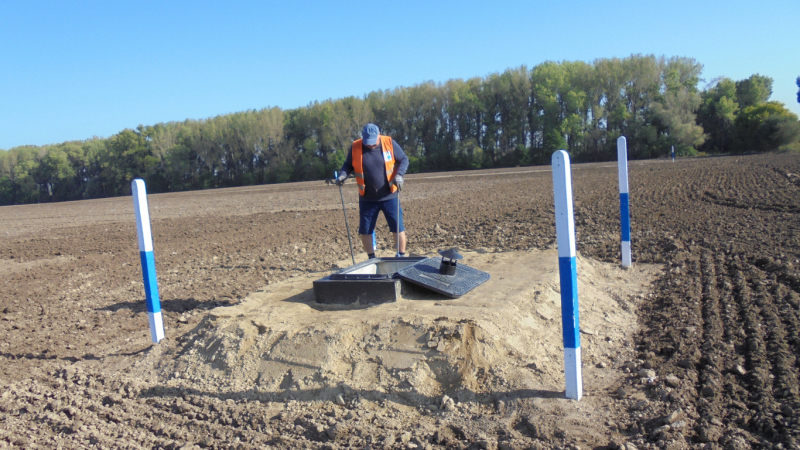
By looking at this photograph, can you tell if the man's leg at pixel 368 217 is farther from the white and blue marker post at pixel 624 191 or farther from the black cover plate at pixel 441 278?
the white and blue marker post at pixel 624 191

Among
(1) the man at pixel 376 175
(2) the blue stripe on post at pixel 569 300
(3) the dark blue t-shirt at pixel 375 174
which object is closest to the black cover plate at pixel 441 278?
(1) the man at pixel 376 175

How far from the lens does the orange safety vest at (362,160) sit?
20.0 ft

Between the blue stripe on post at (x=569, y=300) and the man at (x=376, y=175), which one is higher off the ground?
the man at (x=376, y=175)

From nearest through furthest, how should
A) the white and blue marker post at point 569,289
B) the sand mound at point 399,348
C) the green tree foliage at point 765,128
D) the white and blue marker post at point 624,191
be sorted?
the white and blue marker post at point 569,289, the sand mound at point 399,348, the white and blue marker post at point 624,191, the green tree foliage at point 765,128

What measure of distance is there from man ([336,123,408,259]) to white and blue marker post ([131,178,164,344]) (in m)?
2.25

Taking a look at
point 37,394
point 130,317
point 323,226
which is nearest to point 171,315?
point 130,317

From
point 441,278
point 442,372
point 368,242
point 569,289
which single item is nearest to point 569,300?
point 569,289

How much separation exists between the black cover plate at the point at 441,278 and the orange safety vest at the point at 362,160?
53.8 inches

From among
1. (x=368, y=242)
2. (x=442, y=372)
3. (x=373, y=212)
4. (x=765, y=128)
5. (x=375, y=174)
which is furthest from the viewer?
(x=765, y=128)

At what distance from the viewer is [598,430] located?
115 inches

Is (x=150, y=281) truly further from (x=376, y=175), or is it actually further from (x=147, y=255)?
(x=376, y=175)

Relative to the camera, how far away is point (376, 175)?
6.11 meters

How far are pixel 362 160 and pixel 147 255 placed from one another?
2499mm

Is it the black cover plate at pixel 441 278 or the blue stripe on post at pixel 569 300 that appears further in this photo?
the black cover plate at pixel 441 278
